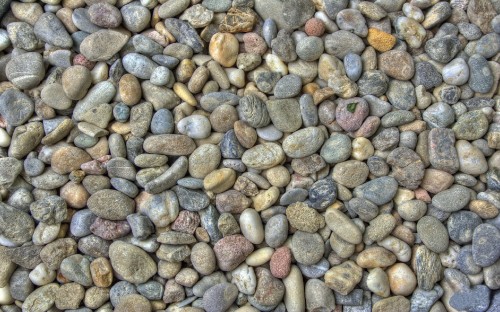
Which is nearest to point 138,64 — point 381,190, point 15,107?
point 15,107

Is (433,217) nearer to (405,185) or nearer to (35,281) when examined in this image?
(405,185)

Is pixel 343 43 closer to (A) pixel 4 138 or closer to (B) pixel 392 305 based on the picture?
(B) pixel 392 305

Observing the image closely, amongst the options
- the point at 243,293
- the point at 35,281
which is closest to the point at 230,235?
the point at 243,293

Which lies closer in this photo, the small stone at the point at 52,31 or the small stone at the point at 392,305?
the small stone at the point at 392,305

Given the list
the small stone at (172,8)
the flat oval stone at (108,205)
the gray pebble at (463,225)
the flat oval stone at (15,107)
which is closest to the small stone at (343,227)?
the gray pebble at (463,225)

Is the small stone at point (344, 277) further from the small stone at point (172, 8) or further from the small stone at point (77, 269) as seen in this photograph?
the small stone at point (172, 8)

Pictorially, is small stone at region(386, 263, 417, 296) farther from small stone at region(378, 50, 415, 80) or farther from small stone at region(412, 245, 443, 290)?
small stone at region(378, 50, 415, 80)

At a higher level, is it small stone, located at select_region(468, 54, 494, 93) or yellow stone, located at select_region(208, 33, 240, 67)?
yellow stone, located at select_region(208, 33, 240, 67)

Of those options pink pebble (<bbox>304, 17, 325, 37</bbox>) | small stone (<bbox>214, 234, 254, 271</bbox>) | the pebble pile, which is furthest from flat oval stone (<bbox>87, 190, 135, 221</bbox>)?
pink pebble (<bbox>304, 17, 325, 37</bbox>)
